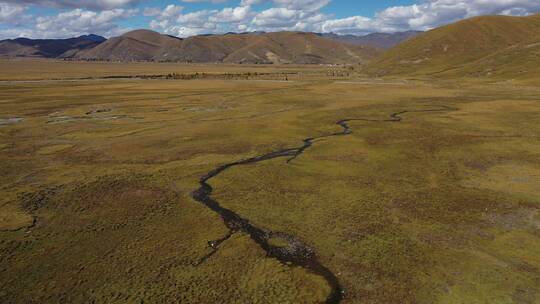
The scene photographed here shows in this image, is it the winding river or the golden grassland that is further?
the winding river

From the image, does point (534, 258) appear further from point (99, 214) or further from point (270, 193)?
point (99, 214)

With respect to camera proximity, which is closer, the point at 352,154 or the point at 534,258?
the point at 534,258

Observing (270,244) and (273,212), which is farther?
(273,212)

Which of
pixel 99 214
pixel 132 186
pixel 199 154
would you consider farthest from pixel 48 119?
pixel 99 214

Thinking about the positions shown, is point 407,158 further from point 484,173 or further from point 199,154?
point 199,154

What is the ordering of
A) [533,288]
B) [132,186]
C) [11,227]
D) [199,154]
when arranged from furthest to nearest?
[199,154] → [132,186] → [11,227] → [533,288]

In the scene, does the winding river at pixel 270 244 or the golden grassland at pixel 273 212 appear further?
the winding river at pixel 270 244

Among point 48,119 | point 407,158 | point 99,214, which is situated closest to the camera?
point 99,214
